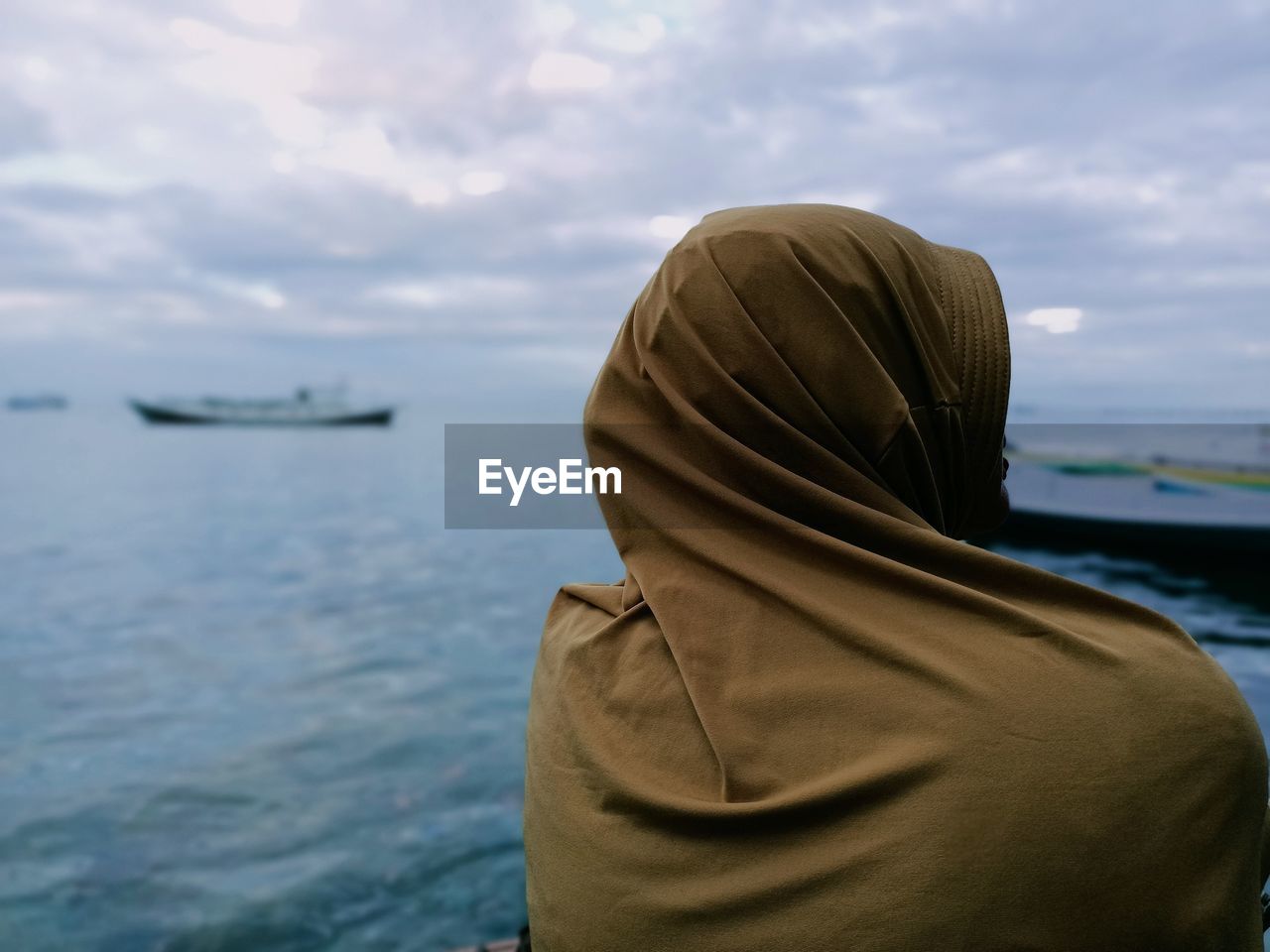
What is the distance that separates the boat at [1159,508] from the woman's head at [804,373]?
7.52 m

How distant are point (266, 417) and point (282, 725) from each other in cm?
4846

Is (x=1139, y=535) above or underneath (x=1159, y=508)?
underneath

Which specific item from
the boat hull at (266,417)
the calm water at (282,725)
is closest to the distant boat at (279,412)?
the boat hull at (266,417)

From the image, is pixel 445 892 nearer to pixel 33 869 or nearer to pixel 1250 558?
pixel 33 869

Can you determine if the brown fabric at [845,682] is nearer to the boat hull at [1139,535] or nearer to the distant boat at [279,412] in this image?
the boat hull at [1139,535]

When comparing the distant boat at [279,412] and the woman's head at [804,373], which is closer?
the woman's head at [804,373]

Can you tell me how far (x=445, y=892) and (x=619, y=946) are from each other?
10.7 feet

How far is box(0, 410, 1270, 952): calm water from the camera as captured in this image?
3.73 m

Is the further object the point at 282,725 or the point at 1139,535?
the point at 1139,535

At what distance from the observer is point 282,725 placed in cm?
606

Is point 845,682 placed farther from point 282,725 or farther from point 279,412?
point 279,412

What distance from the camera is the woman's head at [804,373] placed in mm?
957

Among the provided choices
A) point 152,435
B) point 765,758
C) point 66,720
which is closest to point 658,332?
point 765,758

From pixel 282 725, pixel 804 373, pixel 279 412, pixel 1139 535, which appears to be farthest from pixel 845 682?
pixel 279 412
